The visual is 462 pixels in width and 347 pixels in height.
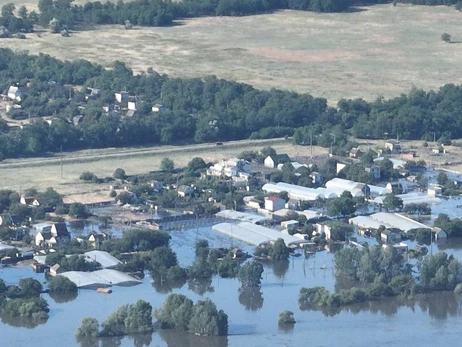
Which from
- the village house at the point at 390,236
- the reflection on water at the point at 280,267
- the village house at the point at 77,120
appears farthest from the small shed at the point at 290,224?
the village house at the point at 77,120

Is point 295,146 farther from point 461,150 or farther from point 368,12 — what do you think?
point 368,12

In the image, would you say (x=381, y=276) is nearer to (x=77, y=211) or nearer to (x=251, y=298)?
(x=251, y=298)

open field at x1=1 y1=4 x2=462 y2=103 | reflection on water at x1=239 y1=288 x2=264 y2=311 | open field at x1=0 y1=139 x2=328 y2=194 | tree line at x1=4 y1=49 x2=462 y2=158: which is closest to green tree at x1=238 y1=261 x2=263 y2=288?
reflection on water at x1=239 y1=288 x2=264 y2=311

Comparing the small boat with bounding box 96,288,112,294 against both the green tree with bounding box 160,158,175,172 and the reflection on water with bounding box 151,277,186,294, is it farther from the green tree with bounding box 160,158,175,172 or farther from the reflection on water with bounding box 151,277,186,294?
the green tree with bounding box 160,158,175,172

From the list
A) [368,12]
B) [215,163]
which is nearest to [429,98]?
[215,163]

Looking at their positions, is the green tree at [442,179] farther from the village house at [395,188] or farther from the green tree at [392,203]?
the green tree at [392,203]

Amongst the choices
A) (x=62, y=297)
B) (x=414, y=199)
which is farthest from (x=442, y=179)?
(x=62, y=297)

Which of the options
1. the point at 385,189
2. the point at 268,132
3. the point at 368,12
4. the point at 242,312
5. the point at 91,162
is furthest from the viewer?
the point at 368,12
